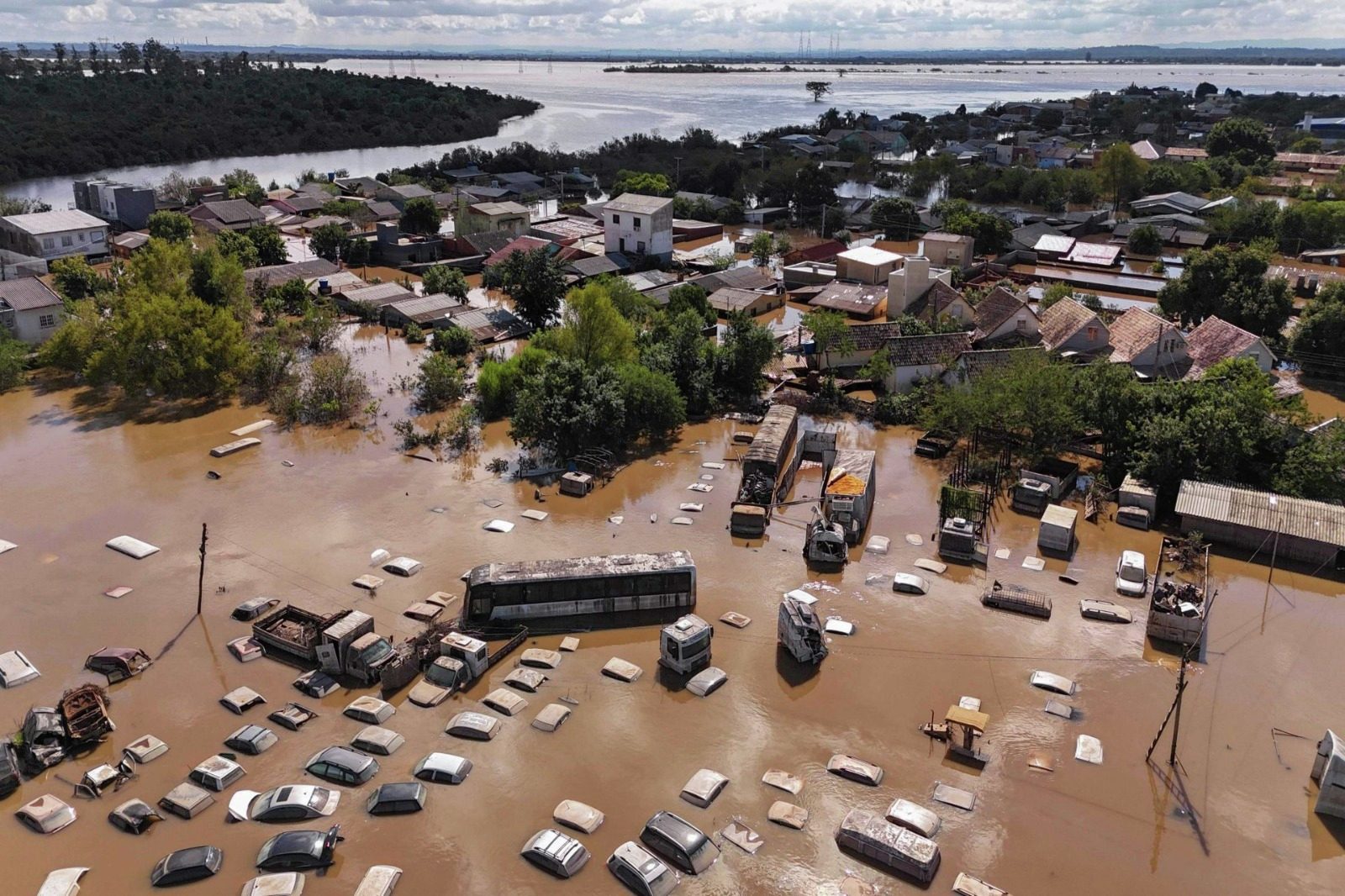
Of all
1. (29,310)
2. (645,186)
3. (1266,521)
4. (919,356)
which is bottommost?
(1266,521)

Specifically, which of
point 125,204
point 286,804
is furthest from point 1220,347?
point 125,204

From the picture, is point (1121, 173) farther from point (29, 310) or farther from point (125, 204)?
point (125, 204)

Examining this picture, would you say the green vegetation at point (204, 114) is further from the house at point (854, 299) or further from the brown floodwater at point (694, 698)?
the brown floodwater at point (694, 698)

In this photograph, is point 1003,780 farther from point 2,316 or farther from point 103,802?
point 2,316

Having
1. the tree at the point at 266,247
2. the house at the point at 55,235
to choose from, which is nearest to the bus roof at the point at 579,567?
the tree at the point at 266,247

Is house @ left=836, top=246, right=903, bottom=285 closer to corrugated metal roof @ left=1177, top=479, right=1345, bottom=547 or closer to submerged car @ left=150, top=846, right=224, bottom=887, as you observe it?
corrugated metal roof @ left=1177, top=479, right=1345, bottom=547
